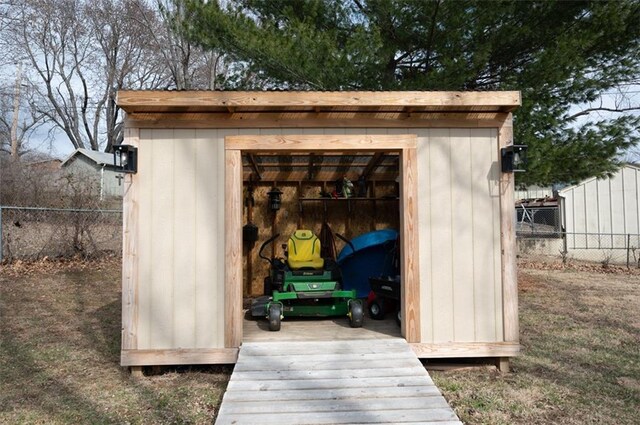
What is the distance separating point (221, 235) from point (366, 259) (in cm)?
260

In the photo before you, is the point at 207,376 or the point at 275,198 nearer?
the point at 207,376

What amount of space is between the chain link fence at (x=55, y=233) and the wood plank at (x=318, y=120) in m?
7.33

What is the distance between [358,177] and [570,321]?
3.56 meters

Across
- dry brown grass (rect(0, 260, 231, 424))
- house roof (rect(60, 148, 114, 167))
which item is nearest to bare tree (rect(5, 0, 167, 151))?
house roof (rect(60, 148, 114, 167))

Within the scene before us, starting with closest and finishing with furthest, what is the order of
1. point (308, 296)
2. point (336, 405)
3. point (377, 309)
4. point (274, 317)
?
point (336, 405)
point (274, 317)
point (308, 296)
point (377, 309)

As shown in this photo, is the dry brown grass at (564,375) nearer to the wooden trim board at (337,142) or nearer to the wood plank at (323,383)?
the wood plank at (323,383)

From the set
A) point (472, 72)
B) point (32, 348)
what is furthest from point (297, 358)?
point (472, 72)

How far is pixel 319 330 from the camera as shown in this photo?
4.80 metres

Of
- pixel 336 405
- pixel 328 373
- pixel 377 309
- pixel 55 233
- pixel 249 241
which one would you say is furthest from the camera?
pixel 55 233

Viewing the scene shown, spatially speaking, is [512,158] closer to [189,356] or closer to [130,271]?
[189,356]

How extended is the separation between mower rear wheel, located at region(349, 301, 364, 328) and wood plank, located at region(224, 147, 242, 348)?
4.04ft

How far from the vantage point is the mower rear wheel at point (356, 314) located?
4.81 meters

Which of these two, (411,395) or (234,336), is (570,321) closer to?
(411,395)

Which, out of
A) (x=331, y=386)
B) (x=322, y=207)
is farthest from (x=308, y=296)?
(x=322, y=207)
